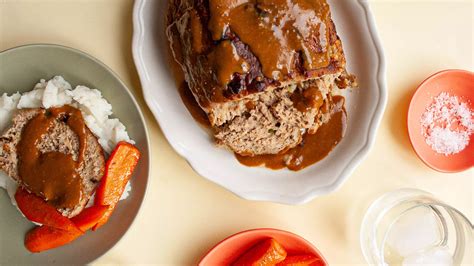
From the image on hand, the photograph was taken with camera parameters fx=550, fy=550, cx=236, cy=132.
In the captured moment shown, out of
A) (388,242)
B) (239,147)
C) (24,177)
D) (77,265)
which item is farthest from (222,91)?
(388,242)

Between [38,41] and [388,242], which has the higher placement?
[38,41]

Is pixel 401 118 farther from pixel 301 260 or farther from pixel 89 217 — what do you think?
pixel 89 217

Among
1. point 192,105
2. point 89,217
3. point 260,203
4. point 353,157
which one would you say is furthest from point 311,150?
point 89,217

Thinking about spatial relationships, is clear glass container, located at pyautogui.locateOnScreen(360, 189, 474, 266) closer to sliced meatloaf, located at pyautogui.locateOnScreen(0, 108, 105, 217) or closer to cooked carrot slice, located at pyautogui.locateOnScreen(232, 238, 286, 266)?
cooked carrot slice, located at pyautogui.locateOnScreen(232, 238, 286, 266)

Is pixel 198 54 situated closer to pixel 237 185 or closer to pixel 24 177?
pixel 237 185

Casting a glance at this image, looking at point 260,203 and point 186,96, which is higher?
point 186,96
